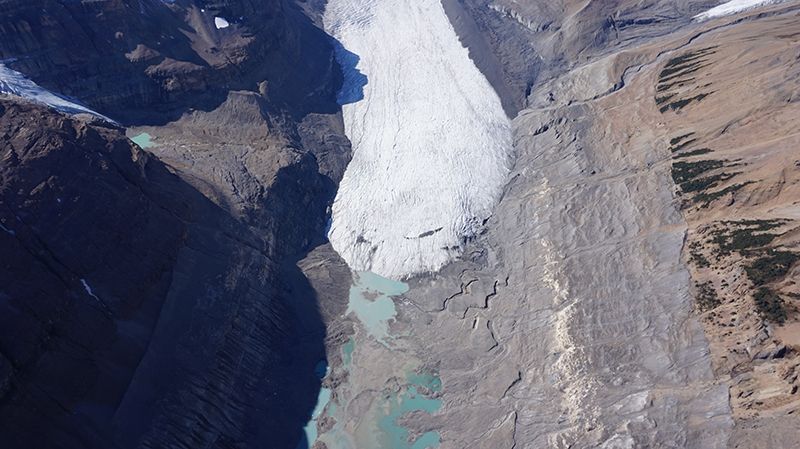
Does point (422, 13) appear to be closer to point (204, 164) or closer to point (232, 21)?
point (232, 21)

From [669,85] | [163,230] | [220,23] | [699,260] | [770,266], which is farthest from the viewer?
[220,23]

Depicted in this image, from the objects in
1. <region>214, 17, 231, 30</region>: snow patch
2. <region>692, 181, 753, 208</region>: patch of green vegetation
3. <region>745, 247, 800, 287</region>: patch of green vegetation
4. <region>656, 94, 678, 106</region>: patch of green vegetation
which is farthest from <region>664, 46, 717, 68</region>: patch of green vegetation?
<region>214, 17, 231, 30</region>: snow patch

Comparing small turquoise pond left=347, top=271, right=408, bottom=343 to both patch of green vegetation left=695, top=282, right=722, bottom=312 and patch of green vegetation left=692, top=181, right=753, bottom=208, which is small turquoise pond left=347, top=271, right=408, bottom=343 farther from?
patch of green vegetation left=692, top=181, right=753, bottom=208

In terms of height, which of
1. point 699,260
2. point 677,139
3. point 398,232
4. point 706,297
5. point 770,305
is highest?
point 398,232

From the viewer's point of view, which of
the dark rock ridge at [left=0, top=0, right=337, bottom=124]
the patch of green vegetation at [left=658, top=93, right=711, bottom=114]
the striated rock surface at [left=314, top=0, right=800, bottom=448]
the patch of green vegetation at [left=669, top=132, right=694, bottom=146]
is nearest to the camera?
the striated rock surface at [left=314, top=0, right=800, bottom=448]

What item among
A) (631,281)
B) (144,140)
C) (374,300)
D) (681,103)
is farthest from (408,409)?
(681,103)

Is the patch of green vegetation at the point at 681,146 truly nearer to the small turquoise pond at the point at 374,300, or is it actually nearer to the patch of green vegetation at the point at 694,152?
the patch of green vegetation at the point at 694,152

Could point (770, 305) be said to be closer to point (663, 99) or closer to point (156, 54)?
point (663, 99)
